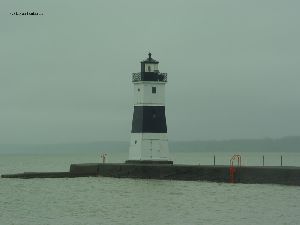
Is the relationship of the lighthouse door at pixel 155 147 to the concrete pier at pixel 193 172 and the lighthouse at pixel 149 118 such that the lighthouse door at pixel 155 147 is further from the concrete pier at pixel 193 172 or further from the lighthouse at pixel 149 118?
the concrete pier at pixel 193 172

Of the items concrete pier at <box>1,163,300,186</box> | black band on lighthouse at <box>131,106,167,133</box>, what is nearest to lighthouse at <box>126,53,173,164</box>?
black band on lighthouse at <box>131,106,167,133</box>

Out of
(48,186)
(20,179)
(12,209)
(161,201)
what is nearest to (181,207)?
(161,201)

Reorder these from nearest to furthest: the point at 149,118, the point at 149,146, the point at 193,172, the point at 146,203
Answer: the point at 146,203
the point at 149,118
the point at 149,146
the point at 193,172

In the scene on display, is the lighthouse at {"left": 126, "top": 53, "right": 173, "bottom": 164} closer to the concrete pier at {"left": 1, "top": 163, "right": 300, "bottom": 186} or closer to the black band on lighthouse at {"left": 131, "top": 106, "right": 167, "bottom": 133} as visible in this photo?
the black band on lighthouse at {"left": 131, "top": 106, "right": 167, "bottom": 133}

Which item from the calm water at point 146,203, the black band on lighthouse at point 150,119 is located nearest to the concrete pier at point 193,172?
the calm water at point 146,203

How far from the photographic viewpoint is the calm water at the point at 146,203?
106 ft

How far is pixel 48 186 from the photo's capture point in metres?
51.1

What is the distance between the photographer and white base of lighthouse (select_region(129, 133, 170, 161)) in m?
Answer: 47.8

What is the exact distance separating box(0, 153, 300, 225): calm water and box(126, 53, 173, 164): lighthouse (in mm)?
1736

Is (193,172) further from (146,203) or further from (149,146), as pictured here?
(146,203)

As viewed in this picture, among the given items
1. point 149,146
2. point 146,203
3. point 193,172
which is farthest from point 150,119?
point 146,203

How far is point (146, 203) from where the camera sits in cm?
3862

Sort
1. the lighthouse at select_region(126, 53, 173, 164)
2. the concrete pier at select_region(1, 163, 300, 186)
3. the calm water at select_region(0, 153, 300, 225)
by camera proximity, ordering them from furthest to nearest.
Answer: the lighthouse at select_region(126, 53, 173, 164)
the concrete pier at select_region(1, 163, 300, 186)
the calm water at select_region(0, 153, 300, 225)

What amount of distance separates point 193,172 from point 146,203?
32.1ft
